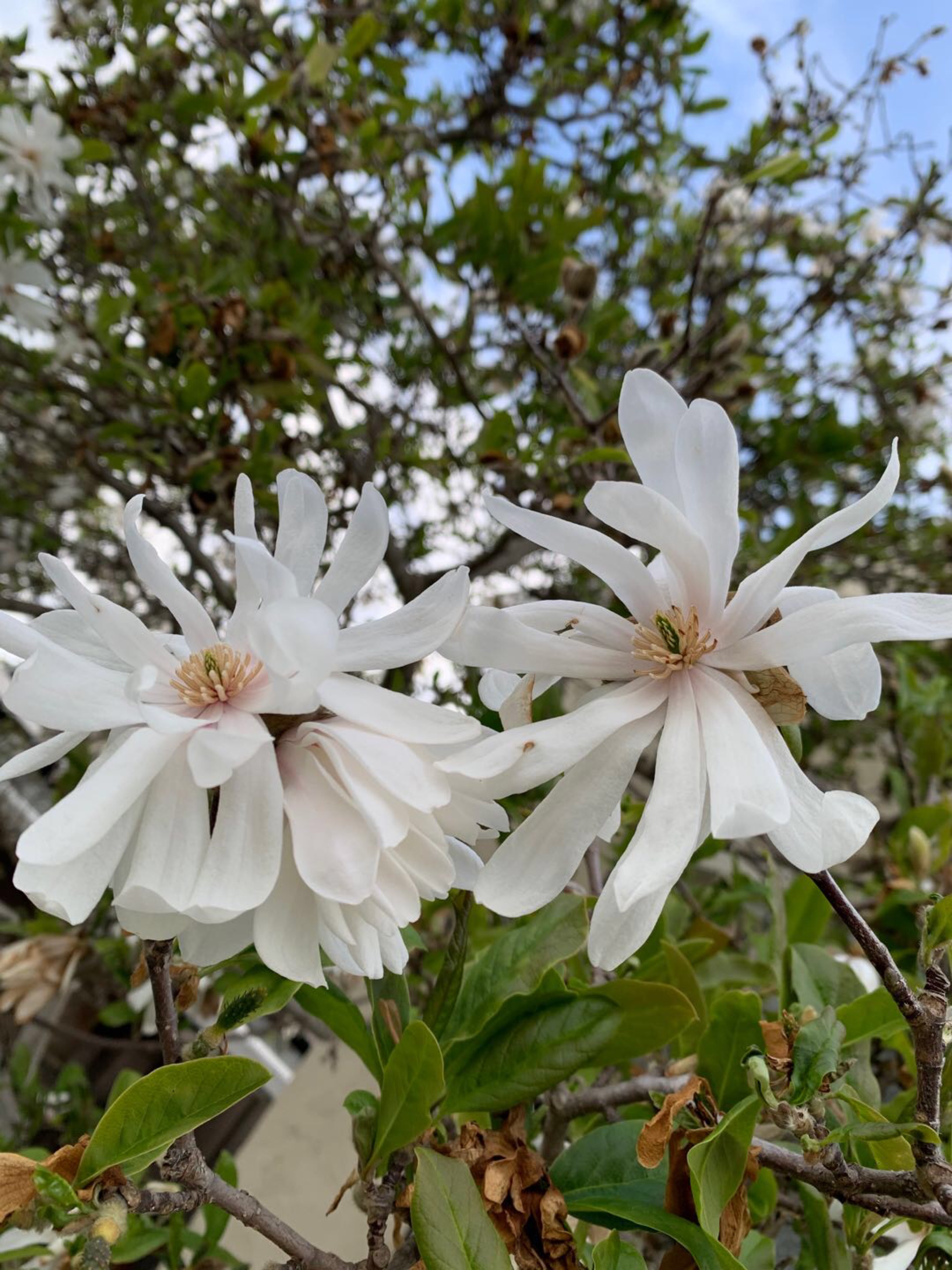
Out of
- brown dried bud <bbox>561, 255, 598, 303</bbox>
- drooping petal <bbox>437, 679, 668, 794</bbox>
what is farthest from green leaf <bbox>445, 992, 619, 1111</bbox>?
brown dried bud <bbox>561, 255, 598, 303</bbox>

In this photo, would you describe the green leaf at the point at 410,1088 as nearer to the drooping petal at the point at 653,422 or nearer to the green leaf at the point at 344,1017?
the green leaf at the point at 344,1017

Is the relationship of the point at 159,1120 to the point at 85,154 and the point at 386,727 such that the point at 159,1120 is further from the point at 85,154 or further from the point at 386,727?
the point at 85,154

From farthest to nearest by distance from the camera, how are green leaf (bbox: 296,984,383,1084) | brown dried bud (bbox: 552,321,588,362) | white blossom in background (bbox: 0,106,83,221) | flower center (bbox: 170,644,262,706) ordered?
white blossom in background (bbox: 0,106,83,221)
brown dried bud (bbox: 552,321,588,362)
green leaf (bbox: 296,984,383,1084)
flower center (bbox: 170,644,262,706)

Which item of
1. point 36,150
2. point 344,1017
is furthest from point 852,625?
point 36,150

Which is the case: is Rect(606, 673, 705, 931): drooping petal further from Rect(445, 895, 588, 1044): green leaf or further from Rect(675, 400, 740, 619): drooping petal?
Rect(445, 895, 588, 1044): green leaf

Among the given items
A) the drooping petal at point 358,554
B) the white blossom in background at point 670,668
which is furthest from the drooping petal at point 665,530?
the drooping petal at point 358,554

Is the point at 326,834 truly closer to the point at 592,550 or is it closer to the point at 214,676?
the point at 214,676
